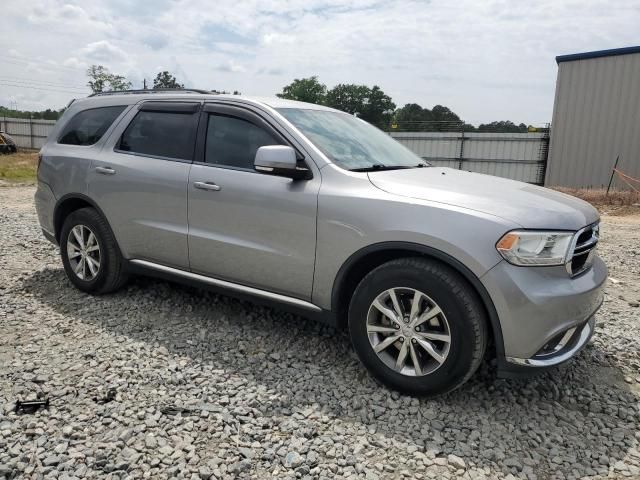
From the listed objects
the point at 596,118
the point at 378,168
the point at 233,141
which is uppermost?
the point at 596,118

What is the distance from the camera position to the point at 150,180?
160 inches

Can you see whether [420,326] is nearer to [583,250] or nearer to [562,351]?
[562,351]

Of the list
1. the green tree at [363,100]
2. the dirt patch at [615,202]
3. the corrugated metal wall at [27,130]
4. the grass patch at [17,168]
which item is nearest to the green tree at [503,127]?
the dirt patch at [615,202]

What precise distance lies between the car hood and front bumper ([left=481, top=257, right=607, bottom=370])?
0.28 metres

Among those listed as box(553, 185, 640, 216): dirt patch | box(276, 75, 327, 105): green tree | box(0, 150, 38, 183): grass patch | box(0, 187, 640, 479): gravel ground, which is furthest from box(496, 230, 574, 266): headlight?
box(276, 75, 327, 105): green tree

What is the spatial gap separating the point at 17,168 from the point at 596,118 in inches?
818

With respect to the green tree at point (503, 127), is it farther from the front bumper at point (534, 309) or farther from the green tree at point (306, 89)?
the green tree at point (306, 89)

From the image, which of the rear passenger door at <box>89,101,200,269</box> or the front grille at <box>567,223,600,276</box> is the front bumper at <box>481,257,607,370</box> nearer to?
the front grille at <box>567,223,600,276</box>

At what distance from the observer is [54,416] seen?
9.19ft

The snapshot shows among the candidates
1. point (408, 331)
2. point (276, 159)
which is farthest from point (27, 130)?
point (408, 331)

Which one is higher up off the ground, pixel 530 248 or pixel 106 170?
pixel 106 170

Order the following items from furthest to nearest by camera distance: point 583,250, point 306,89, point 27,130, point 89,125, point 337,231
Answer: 1. point 306,89
2. point 27,130
3. point 89,125
4. point 337,231
5. point 583,250

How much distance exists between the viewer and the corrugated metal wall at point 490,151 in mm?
18359

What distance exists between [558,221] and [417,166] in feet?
4.24
